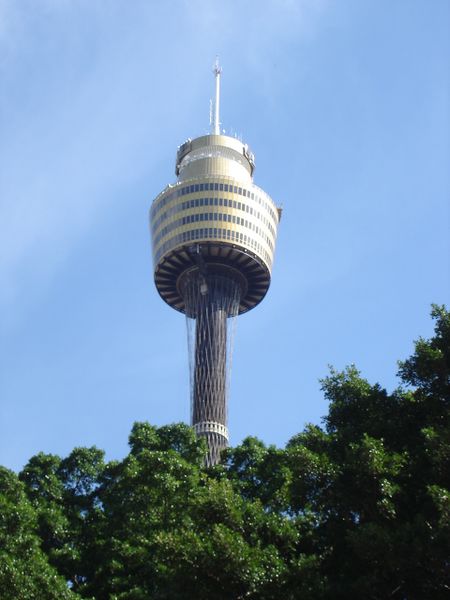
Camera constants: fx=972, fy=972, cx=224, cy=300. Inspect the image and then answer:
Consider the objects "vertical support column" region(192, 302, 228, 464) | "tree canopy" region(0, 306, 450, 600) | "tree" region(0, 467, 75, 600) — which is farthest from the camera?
"vertical support column" region(192, 302, 228, 464)

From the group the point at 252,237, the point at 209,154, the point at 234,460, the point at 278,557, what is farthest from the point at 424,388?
the point at 209,154

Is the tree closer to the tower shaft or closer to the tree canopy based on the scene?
the tree canopy

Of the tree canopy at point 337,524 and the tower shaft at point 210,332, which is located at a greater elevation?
the tower shaft at point 210,332

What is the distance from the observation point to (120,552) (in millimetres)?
46031

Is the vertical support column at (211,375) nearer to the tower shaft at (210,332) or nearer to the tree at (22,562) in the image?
the tower shaft at (210,332)

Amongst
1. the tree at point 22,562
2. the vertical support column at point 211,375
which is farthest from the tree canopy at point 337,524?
the vertical support column at point 211,375

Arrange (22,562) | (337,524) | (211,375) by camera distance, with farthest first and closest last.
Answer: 1. (211,375)
2. (22,562)
3. (337,524)

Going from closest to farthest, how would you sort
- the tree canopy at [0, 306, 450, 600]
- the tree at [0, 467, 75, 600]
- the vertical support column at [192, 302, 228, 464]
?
the tree canopy at [0, 306, 450, 600]
the tree at [0, 467, 75, 600]
the vertical support column at [192, 302, 228, 464]

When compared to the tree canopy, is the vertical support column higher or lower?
higher

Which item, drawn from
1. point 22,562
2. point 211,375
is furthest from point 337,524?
point 211,375

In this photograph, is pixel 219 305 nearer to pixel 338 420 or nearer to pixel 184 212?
pixel 184 212

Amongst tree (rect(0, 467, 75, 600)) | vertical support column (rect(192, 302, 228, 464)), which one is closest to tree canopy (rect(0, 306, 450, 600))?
tree (rect(0, 467, 75, 600))

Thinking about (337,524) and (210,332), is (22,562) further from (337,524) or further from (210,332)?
(210,332)

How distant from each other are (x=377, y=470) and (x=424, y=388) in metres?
4.56
